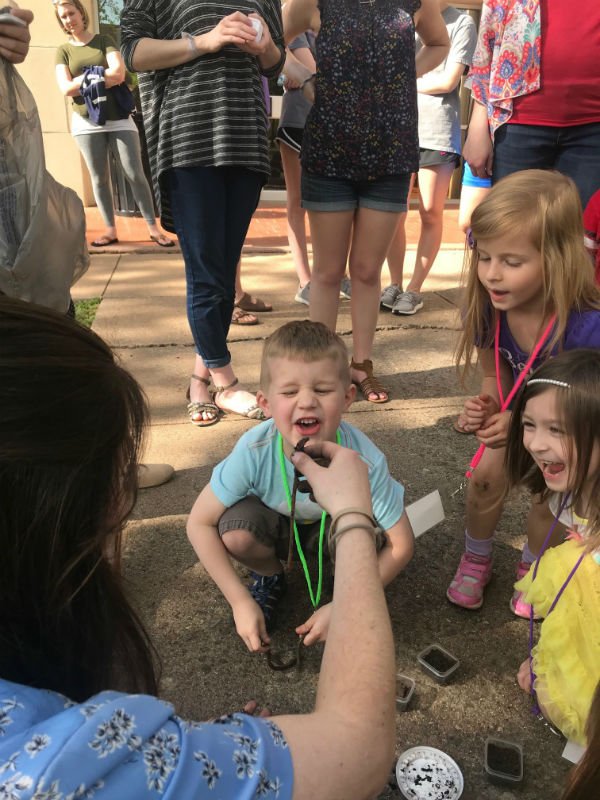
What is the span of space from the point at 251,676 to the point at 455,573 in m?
0.79

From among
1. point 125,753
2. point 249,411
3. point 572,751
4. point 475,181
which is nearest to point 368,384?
point 249,411

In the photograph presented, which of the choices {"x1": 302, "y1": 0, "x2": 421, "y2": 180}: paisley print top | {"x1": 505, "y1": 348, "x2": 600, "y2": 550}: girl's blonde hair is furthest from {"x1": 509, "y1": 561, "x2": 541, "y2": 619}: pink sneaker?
{"x1": 302, "y1": 0, "x2": 421, "y2": 180}: paisley print top

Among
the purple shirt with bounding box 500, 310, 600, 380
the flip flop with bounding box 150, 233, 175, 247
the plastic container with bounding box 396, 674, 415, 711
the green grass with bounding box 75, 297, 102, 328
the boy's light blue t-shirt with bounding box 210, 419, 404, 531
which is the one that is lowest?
the flip flop with bounding box 150, 233, 175, 247

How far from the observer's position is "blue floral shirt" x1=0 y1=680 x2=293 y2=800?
72 cm

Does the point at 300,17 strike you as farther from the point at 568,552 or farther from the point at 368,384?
the point at 568,552

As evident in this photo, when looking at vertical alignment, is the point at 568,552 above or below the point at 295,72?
below

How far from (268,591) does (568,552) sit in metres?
0.88

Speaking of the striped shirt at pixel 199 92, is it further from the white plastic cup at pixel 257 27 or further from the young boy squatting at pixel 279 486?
the young boy squatting at pixel 279 486

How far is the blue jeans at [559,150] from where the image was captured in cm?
263

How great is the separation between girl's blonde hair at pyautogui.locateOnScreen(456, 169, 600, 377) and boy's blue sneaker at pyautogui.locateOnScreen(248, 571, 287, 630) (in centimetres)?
109

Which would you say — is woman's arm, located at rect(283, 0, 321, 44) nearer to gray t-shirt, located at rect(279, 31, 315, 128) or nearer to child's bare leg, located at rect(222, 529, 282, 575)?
gray t-shirt, located at rect(279, 31, 315, 128)

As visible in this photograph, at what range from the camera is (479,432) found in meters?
2.13

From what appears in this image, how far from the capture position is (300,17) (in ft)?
10.2

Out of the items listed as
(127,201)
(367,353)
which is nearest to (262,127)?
(367,353)
